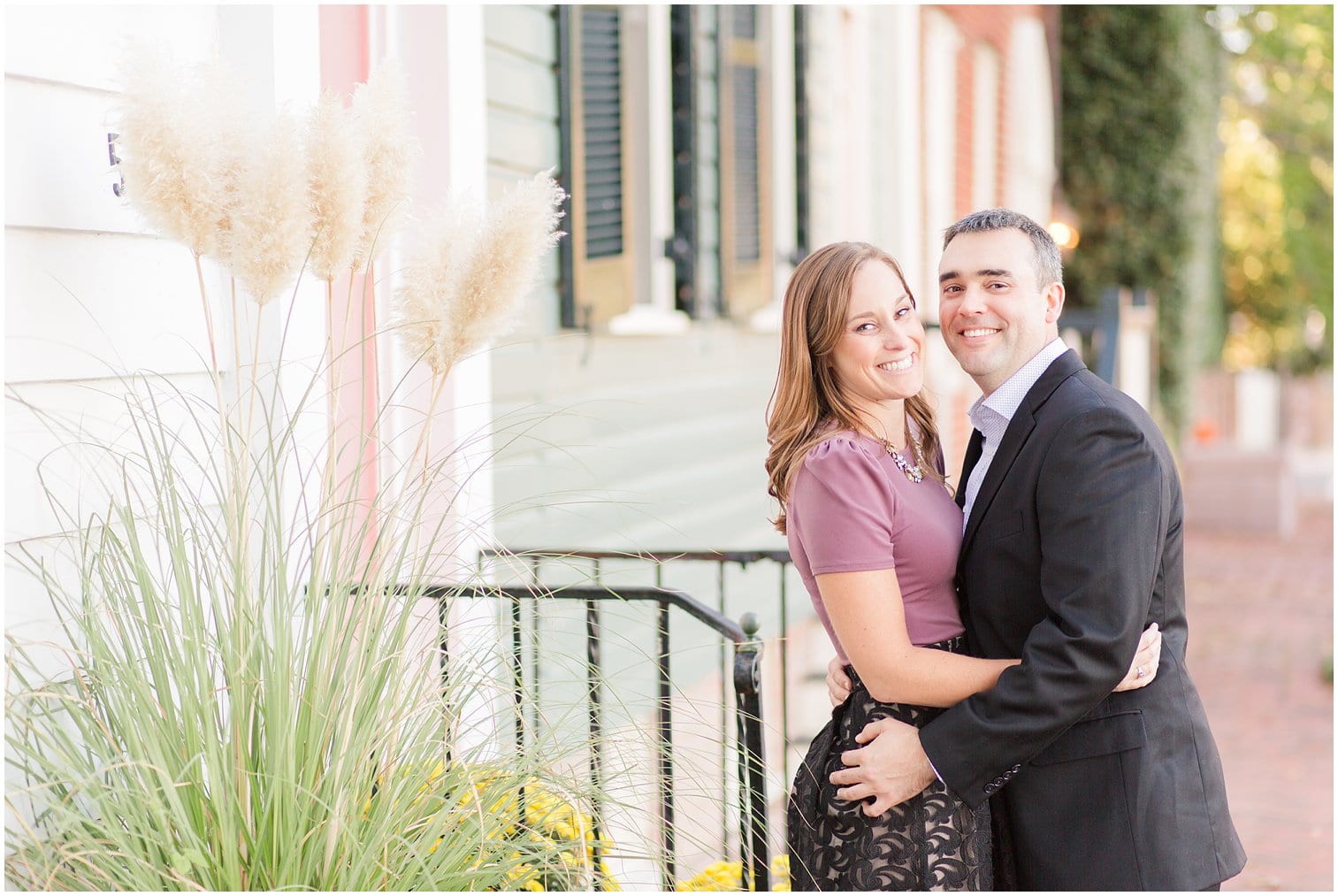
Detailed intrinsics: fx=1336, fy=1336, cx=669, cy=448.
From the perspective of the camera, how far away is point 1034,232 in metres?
2.44

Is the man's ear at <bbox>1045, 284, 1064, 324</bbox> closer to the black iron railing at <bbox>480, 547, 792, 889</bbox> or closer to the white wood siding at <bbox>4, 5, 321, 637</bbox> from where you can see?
the black iron railing at <bbox>480, 547, 792, 889</bbox>

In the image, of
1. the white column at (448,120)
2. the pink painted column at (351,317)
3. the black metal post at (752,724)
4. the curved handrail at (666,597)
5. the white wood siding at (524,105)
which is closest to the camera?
the black metal post at (752,724)

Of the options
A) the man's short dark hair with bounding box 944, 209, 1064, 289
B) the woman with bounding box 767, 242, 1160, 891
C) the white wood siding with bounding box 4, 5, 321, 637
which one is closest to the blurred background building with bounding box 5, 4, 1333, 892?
the white wood siding with bounding box 4, 5, 321, 637

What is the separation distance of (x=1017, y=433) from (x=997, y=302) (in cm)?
24

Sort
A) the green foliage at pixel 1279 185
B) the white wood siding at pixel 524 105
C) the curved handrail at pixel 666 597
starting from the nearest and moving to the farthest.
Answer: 1. the curved handrail at pixel 666 597
2. the white wood siding at pixel 524 105
3. the green foliage at pixel 1279 185

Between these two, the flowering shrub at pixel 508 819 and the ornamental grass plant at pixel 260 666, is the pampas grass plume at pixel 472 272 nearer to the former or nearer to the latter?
the ornamental grass plant at pixel 260 666

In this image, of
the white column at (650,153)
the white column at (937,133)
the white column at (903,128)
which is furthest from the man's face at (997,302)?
the white column at (937,133)

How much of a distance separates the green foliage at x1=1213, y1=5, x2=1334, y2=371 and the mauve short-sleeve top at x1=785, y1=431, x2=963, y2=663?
17.1m

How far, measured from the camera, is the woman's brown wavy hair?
236cm

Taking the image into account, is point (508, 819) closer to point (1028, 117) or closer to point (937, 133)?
point (937, 133)

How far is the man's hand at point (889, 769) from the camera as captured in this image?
90.1 inches

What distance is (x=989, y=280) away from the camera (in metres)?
2.41

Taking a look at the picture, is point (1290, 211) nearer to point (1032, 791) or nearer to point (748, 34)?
point (748, 34)

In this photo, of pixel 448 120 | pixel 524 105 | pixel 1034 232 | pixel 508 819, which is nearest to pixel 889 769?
pixel 508 819
